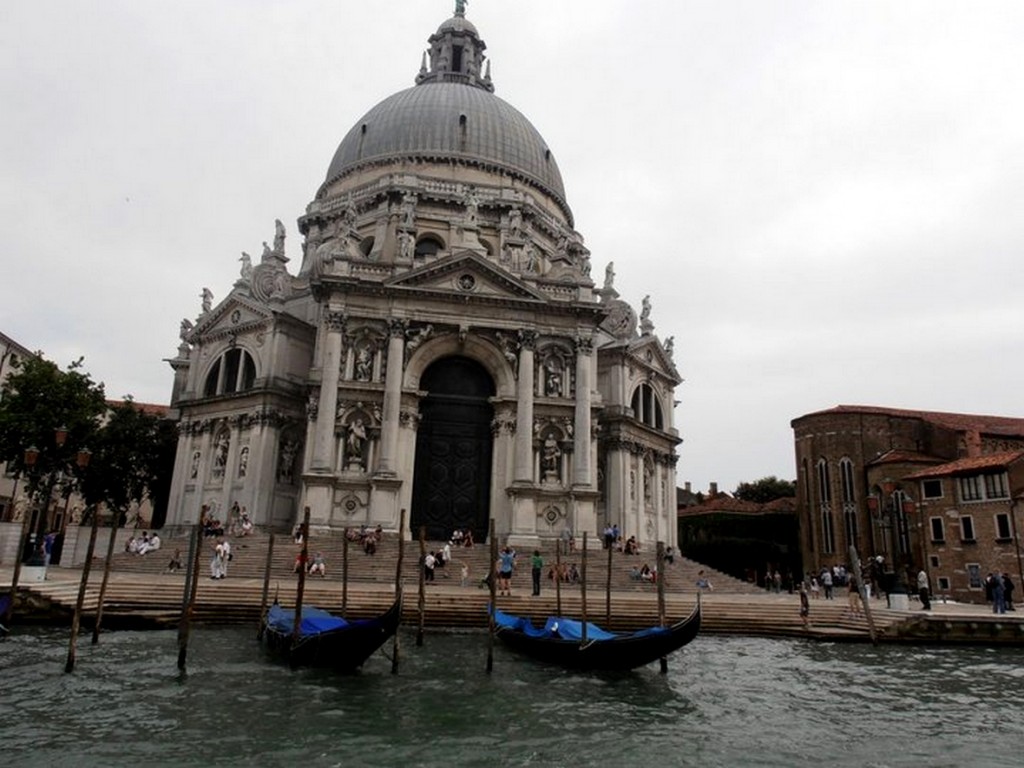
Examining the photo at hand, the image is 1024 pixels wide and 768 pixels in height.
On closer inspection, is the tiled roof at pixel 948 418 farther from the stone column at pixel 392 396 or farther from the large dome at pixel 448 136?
the stone column at pixel 392 396

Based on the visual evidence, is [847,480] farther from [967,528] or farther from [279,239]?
[279,239]

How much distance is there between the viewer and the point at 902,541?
33.8 meters

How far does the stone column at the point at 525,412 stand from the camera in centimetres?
2558

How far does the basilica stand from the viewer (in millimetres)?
25562

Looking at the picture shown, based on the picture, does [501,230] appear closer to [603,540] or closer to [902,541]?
[603,540]

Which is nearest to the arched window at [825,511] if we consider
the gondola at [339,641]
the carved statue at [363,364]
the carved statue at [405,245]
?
the carved statue at [405,245]

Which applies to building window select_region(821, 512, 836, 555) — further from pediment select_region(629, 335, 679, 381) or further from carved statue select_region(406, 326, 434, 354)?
carved statue select_region(406, 326, 434, 354)

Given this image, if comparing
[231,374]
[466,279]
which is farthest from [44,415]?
[466,279]

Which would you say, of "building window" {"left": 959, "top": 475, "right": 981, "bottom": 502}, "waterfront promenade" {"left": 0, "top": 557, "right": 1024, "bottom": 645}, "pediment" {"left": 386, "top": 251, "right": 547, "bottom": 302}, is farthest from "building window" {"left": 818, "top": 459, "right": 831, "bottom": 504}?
"waterfront promenade" {"left": 0, "top": 557, "right": 1024, "bottom": 645}

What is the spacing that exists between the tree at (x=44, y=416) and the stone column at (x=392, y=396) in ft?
34.3

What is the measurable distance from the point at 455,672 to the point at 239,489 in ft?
58.4

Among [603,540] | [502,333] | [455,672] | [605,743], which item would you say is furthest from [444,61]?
[605,743]

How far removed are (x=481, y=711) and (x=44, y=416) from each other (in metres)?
22.8

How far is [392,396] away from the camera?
2559 centimetres
